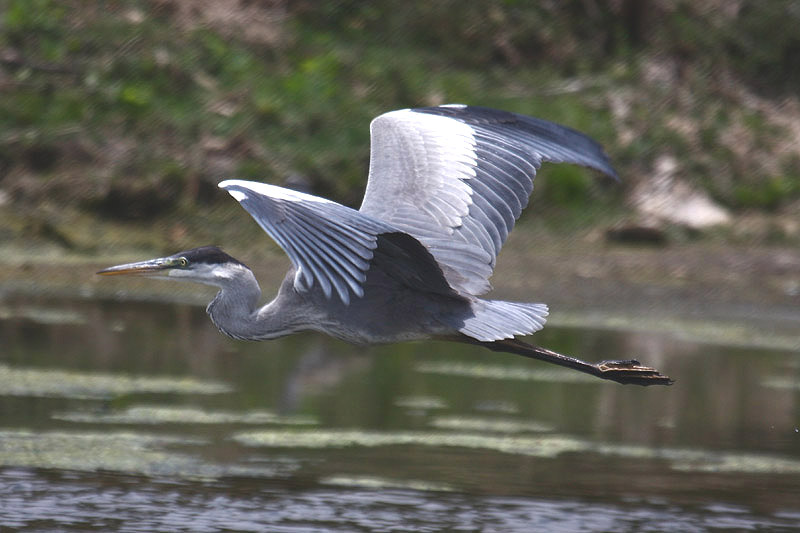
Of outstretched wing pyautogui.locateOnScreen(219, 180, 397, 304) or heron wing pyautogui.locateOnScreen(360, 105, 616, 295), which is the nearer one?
outstretched wing pyautogui.locateOnScreen(219, 180, 397, 304)

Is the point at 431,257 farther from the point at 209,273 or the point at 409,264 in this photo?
the point at 209,273

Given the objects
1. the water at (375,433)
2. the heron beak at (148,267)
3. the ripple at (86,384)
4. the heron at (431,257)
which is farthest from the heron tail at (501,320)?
the ripple at (86,384)

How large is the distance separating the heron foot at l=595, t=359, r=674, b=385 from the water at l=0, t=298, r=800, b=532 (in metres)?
0.50

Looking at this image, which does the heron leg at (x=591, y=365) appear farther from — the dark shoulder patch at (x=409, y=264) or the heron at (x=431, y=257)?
the dark shoulder patch at (x=409, y=264)

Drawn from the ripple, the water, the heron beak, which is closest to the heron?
the heron beak

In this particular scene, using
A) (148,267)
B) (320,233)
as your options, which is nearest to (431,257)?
(320,233)

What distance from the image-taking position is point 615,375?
234 inches

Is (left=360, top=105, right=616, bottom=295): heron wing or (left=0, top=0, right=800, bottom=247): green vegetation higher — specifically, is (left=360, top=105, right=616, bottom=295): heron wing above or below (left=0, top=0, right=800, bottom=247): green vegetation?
below

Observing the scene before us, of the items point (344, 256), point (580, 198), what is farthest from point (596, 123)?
point (344, 256)

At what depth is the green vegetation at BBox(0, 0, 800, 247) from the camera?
11844mm

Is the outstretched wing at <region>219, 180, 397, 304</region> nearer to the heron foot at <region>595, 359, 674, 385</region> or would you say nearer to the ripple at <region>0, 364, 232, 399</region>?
the heron foot at <region>595, 359, 674, 385</region>

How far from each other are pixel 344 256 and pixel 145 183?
751 centimetres

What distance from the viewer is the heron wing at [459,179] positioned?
220 inches

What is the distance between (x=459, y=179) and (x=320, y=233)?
4.68 ft
